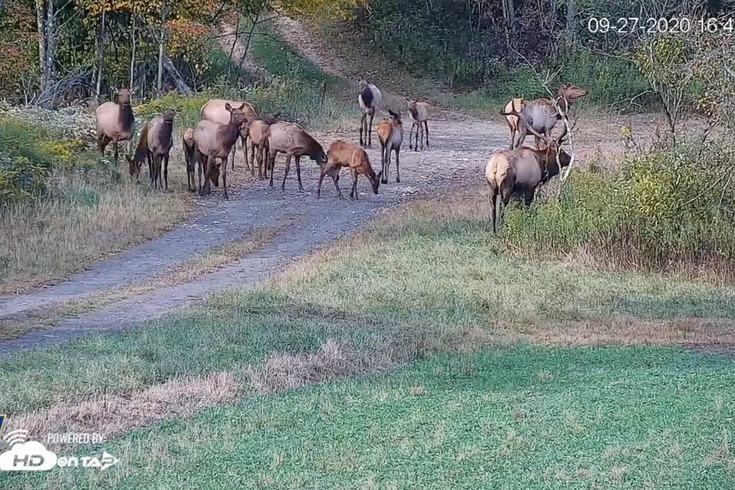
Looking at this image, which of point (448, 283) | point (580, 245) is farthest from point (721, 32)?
point (448, 283)

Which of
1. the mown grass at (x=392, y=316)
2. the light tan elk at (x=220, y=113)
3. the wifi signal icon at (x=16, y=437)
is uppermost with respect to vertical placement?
the light tan elk at (x=220, y=113)

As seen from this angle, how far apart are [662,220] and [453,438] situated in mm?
8059

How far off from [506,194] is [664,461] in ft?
33.5

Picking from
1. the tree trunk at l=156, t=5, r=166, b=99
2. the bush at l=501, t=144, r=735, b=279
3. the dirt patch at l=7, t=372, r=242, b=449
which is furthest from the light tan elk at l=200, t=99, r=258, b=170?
the dirt patch at l=7, t=372, r=242, b=449

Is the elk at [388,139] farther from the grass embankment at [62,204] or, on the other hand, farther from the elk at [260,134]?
the grass embankment at [62,204]

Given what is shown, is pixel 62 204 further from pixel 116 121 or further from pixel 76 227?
pixel 116 121

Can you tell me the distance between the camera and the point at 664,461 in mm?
6152

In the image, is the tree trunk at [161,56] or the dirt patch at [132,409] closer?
the dirt patch at [132,409]

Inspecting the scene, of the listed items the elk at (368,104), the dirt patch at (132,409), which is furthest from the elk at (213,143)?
the dirt patch at (132,409)

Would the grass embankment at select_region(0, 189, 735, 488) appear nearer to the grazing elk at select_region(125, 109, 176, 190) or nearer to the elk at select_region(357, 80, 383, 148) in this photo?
the grazing elk at select_region(125, 109, 176, 190)

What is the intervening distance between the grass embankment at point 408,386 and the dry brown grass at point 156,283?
1274 mm

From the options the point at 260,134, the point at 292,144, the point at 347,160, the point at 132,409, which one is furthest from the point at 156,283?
the point at 260,134

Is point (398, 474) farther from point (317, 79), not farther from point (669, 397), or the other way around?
point (317, 79)

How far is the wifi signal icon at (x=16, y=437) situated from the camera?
662 cm
